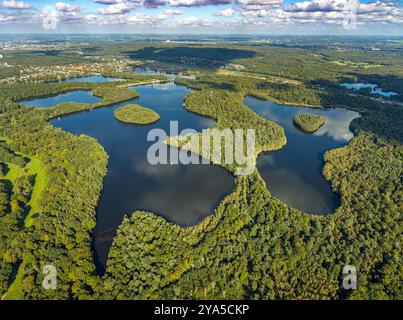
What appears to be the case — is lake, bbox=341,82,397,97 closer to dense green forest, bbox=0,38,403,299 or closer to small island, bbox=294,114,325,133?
small island, bbox=294,114,325,133

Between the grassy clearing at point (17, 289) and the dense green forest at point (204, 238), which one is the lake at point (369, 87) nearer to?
the dense green forest at point (204, 238)

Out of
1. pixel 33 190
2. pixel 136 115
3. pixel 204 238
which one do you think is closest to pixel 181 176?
A: pixel 204 238

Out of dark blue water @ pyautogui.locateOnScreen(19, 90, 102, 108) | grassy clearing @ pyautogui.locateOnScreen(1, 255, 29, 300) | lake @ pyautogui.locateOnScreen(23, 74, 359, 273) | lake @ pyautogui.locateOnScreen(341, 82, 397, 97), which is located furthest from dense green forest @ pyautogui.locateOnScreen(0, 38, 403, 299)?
lake @ pyautogui.locateOnScreen(341, 82, 397, 97)

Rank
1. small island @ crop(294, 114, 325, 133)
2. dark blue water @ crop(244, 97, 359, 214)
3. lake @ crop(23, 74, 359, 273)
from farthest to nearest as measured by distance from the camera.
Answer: small island @ crop(294, 114, 325, 133)
dark blue water @ crop(244, 97, 359, 214)
lake @ crop(23, 74, 359, 273)

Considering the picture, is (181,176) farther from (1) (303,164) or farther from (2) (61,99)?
(2) (61,99)

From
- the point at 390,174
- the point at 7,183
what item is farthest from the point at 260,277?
the point at 7,183

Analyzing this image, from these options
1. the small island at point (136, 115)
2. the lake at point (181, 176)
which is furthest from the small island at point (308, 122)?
the small island at point (136, 115)

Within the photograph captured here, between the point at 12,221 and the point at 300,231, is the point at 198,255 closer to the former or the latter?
the point at 300,231
